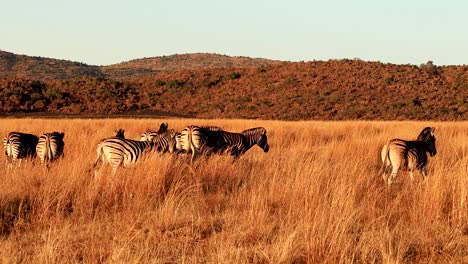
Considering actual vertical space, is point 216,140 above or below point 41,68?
below

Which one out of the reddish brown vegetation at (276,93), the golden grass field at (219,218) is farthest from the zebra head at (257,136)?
the reddish brown vegetation at (276,93)

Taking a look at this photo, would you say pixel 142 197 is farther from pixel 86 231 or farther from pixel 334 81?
pixel 334 81

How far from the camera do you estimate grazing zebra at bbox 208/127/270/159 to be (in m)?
13.9

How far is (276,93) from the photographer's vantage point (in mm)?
58188

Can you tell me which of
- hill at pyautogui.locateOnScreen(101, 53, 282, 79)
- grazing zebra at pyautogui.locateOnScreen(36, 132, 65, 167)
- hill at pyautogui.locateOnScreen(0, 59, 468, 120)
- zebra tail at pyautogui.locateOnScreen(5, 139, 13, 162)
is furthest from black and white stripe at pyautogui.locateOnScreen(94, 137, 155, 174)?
hill at pyautogui.locateOnScreen(101, 53, 282, 79)

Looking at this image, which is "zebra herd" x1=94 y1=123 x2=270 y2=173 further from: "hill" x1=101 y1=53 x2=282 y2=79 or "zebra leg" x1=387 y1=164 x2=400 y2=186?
"hill" x1=101 y1=53 x2=282 y2=79

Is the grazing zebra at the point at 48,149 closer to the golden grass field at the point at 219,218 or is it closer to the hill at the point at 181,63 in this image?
the golden grass field at the point at 219,218

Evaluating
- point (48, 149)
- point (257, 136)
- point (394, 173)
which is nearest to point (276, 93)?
point (257, 136)

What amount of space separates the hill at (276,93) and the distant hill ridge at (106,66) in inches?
1074

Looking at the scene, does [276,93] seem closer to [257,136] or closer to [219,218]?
[257,136]

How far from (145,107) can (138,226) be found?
163 feet

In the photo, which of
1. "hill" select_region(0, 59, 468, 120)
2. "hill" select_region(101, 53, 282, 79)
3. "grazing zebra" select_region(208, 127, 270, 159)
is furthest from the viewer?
"hill" select_region(101, 53, 282, 79)

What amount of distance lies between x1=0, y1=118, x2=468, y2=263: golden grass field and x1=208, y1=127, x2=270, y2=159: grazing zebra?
138 inches

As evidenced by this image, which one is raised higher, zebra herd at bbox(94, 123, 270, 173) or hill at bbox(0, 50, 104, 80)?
hill at bbox(0, 50, 104, 80)
